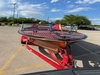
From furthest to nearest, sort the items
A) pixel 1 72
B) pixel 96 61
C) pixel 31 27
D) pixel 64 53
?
pixel 31 27
pixel 96 61
pixel 64 53
pixel 1 72

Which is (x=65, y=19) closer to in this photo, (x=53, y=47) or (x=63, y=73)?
(x=53, y=47)

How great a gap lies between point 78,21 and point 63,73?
1682 inches

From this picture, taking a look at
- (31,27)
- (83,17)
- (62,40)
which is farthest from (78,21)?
(62,40)

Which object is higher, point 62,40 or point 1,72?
point 62,40

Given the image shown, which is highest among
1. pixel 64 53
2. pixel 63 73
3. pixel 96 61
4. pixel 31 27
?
pixel 31 27

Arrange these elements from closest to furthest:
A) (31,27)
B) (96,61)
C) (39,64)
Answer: (39,64) < (96,61) < (31,27)

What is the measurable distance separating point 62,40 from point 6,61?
2420mm

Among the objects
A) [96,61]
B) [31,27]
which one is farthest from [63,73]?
[31,27]

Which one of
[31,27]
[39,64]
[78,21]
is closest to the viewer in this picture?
[39,64]

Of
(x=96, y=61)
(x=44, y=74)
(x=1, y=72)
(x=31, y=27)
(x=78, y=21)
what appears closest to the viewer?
(x=44, y=74)

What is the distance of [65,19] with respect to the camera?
46000 mm

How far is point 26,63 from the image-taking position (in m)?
5.24

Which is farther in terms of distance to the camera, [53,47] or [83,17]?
[83,17]

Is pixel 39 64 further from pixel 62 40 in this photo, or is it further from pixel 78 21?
pixel 78 21
